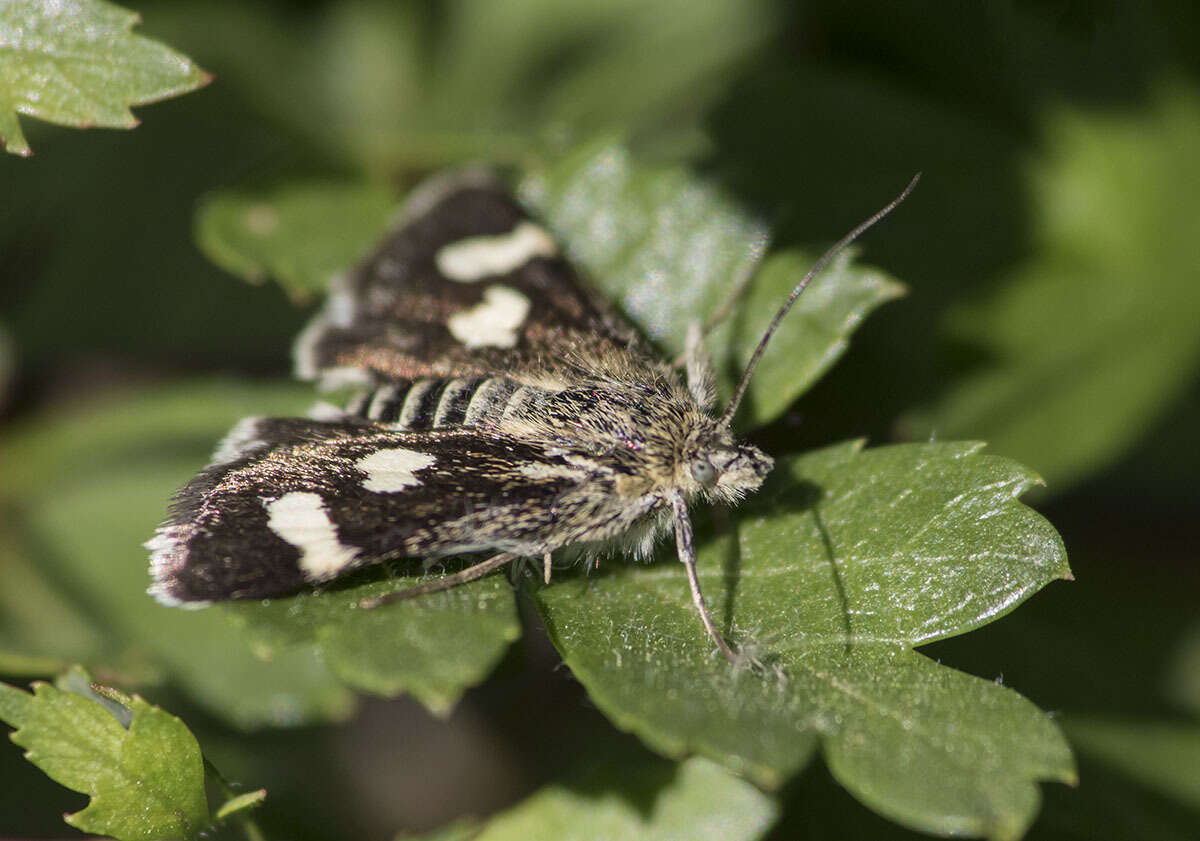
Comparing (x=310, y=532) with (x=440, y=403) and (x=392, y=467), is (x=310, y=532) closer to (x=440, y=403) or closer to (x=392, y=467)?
(x=392, y=467)

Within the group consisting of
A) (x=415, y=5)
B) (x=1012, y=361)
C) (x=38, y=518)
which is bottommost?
(x=38, y=518)

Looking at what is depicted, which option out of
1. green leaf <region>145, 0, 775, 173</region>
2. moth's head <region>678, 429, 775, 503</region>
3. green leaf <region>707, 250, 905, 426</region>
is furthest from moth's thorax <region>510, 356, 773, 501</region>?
green leaf <region>145, 0, 775, 173</region>

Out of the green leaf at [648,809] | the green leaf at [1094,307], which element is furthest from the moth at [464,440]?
the green leaf at [1094,307]

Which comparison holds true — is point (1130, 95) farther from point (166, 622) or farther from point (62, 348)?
point (62, 348)

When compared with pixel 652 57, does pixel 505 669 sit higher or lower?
lower

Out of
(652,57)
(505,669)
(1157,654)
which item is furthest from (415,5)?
(1157,654)
